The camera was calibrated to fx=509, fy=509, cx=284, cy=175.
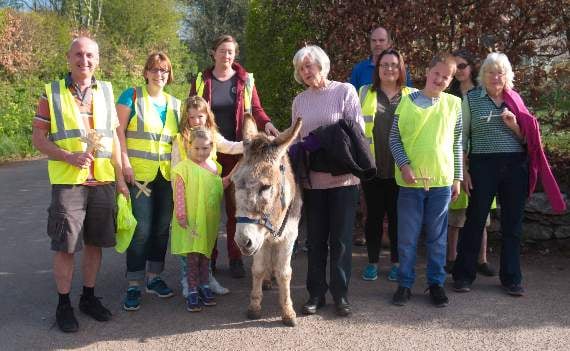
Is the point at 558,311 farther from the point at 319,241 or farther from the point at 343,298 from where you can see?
the point at 319,241

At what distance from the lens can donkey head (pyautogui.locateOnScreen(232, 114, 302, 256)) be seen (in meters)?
3.59

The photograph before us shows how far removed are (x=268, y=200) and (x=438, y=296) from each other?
6.22ft

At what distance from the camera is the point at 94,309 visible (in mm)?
4273

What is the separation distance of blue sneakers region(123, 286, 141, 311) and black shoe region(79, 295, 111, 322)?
20cm

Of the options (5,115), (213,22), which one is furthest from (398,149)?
(213,22)

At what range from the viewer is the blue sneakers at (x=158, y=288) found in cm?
476

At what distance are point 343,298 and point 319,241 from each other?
1.71 ft

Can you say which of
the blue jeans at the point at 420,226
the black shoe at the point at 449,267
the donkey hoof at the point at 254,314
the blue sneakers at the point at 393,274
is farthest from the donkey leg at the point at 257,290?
the black shoe at the point at 449,267

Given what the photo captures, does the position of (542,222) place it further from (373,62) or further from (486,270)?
(373,62)

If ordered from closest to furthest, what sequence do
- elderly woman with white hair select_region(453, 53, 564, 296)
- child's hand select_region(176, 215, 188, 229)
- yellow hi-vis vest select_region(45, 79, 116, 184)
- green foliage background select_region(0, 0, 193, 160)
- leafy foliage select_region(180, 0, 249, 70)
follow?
1. yellow hi-vis vest select_region(45, 79, 116, 184)
2. child's hand select_region(176, 215, 188, 229)
3. elderly woman with white hair select_region(453, 53, 564, 296)
4. green foliage background select_region(0, 0, 193, 160)
5. leafy foliage select_region(180, 0, 249, 70)

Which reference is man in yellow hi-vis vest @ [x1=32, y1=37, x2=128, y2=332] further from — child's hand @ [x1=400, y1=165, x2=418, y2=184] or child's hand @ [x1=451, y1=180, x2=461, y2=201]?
child's hand @ [x1=451, y1=180, x2=461, y2=201]

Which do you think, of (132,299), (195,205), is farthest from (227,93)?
(132,299)

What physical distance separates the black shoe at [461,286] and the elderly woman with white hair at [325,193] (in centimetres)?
115

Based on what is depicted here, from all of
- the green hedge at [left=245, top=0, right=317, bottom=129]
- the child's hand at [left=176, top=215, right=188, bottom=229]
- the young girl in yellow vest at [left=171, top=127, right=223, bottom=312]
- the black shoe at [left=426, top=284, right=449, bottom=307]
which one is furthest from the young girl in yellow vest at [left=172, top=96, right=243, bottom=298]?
the green hedge at [left=245, top=0, right=317, bottom=129]
